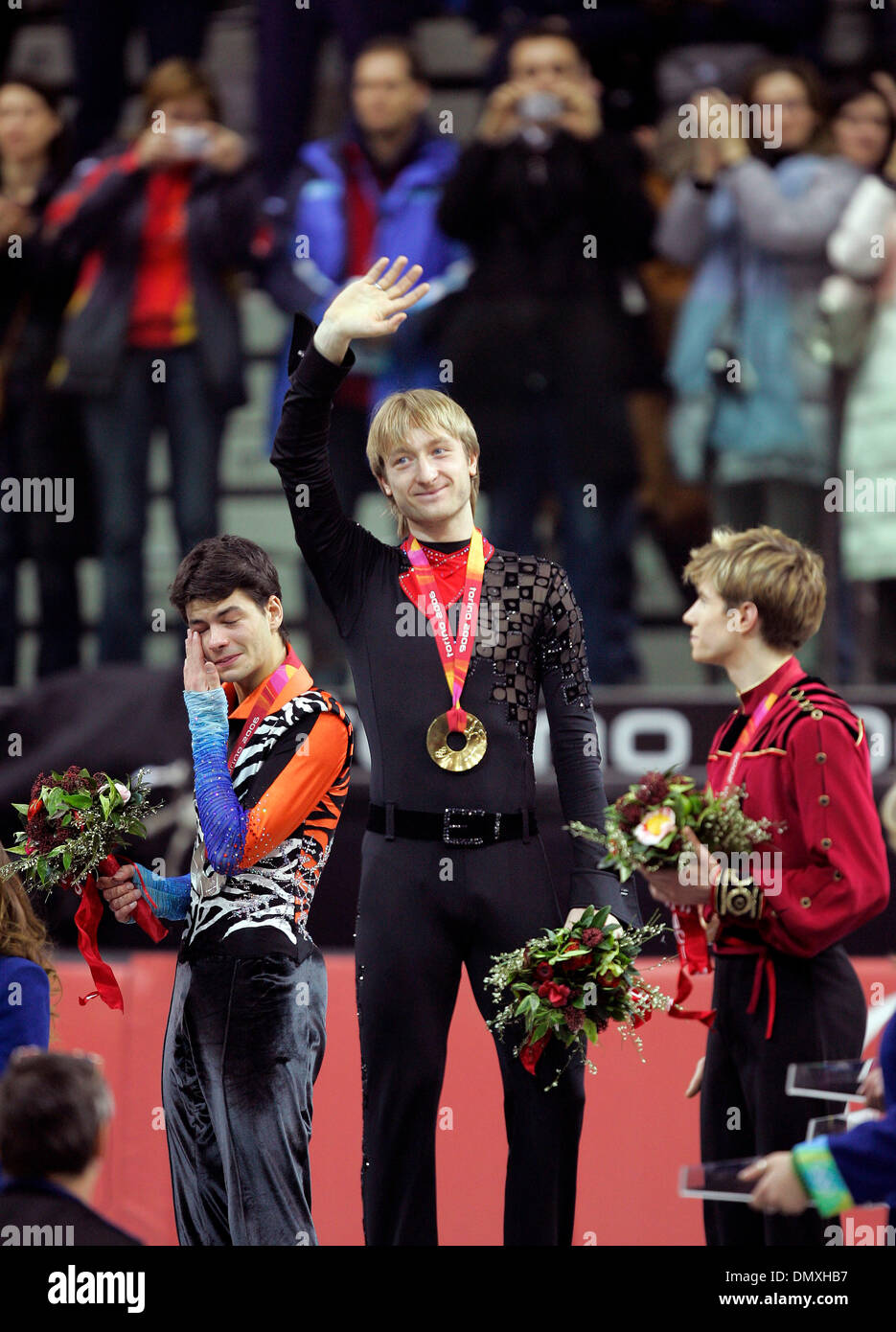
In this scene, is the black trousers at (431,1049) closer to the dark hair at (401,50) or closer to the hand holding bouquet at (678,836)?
the hand holding bouquet at (678,836)

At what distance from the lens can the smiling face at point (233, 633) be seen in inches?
142

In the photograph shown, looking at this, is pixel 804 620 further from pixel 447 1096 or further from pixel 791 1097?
pixel 447 1096

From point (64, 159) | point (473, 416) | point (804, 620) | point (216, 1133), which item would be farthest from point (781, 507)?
point (216, 1133)

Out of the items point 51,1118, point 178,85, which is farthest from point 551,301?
point 51,1118

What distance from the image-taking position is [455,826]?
139 inches

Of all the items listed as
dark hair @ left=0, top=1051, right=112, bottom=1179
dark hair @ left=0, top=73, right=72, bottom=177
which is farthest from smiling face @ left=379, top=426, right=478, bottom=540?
dark hair @ left=0, top=73, right=72, bottom=177

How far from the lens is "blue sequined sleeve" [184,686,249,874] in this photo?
3416 mm

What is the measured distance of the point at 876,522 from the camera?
6027 mm

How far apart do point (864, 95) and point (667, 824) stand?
363 cm

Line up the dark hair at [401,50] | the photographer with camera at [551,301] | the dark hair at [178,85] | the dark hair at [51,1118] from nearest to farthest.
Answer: the dark hair at [51,1118] < the photographer with camera at [551,301] < the dark hair at [401,50] < the dark hair at [178,85]

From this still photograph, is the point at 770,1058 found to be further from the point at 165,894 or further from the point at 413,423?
the point at 413,423

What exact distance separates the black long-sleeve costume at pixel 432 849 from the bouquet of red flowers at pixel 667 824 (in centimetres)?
25

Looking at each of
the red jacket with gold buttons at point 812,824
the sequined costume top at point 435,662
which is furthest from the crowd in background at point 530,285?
the red jacket with gold buttons at point 812,824

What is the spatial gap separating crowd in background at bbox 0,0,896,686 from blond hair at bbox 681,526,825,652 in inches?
89.3
